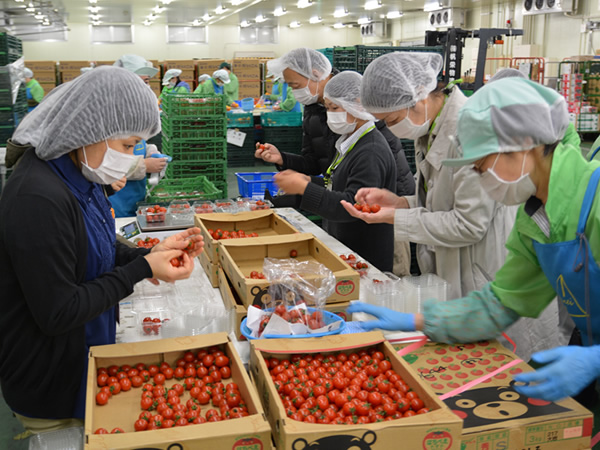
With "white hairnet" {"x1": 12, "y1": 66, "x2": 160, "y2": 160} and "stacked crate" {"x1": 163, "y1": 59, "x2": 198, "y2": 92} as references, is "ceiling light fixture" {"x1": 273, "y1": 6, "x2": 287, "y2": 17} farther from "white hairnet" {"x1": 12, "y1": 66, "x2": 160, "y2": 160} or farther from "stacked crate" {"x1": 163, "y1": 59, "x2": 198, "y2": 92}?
"white hairnet" {"x1": 12, "y1": 66, "x2": 160, "y2": 160}

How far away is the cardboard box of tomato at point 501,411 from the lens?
1.46 meters

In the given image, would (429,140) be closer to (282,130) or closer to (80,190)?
(80,190)

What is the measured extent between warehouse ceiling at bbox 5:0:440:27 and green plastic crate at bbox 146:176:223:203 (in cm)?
1455

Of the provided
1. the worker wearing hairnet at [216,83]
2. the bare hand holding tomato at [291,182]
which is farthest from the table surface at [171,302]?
the worker wearing hairnet at [216,83]

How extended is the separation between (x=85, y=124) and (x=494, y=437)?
136 cm

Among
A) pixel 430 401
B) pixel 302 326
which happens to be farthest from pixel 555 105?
pixel 302 326

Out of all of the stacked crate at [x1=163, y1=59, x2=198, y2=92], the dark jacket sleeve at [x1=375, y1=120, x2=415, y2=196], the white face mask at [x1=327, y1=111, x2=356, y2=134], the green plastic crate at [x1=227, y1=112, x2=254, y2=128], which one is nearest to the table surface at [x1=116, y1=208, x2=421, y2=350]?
the white face mask at [x1=327, y1=111, x2=356, y2=134]

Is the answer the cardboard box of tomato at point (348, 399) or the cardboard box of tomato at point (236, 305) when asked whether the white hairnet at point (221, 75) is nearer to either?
the cardboard box of tomato at point (236, 305)

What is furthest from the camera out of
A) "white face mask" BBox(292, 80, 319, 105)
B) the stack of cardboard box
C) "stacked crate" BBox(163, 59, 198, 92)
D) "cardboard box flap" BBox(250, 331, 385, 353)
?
"stacked crate" BBox(163, 59, 198, 92)

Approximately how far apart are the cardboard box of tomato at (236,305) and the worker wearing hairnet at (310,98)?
178 centimetres

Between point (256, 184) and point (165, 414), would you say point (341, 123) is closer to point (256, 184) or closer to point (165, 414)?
point (256, 184)

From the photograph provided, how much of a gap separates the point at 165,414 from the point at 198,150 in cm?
438

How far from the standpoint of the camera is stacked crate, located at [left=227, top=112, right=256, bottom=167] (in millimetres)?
10648

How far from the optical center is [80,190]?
5.48ft
